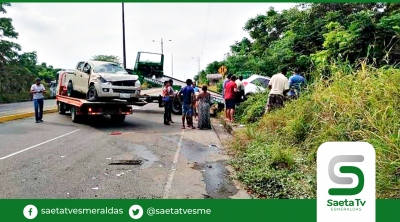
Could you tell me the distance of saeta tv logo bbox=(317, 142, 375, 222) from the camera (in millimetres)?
2932

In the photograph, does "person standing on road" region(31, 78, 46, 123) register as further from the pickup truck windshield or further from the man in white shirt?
the man in white shirt

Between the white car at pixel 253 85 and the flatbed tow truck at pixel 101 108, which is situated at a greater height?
the white car at pixel 253 85

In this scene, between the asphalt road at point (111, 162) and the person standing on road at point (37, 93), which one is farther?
the person standing on road at point (37, 93)

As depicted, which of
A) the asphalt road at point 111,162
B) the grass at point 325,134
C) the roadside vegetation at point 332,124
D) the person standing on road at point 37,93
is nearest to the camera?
the grass at point 325,134

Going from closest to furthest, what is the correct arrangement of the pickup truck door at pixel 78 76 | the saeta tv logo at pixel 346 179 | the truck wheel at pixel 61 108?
the saeta tv logo at pixel 346 179, the pickup truck door at pixel 78 76, the truck wheel at pixel 61 108

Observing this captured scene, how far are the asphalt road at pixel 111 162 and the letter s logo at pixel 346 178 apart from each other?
1949mm

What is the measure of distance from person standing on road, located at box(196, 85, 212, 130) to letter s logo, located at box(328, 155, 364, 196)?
8.11 meters

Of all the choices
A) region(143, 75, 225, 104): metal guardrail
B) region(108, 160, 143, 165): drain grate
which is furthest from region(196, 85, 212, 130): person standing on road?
region(108, 160, 143, 165): drain grate

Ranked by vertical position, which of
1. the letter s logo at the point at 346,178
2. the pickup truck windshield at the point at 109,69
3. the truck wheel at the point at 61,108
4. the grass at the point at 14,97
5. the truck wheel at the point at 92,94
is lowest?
the letter s logo at the point at 346,178

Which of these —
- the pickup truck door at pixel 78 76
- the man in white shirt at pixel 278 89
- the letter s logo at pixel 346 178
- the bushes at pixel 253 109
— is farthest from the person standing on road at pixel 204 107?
the letter s logo at pixel 346 178

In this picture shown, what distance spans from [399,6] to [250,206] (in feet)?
39.1

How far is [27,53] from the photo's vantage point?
1738 inches

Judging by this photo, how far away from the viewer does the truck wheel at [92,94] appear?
37.9 feet

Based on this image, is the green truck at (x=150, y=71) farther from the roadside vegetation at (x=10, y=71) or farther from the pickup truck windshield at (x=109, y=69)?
the roadside vegetation at (x=10, y=71)
